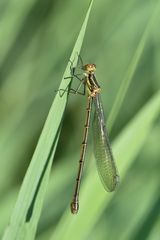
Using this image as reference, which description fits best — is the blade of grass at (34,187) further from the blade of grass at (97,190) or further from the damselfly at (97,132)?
the damselfly at (97,132)

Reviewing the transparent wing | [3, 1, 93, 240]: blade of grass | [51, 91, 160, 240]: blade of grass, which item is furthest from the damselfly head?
[3, 1, 93, 240]: blade of grass

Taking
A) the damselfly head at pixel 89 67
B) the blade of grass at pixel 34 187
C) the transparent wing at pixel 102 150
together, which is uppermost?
the damselfly head at pixel 89 67

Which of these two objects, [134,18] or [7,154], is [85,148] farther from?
[134,18]

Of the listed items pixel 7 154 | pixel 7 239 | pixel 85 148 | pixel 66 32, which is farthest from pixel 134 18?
pixel 7 239

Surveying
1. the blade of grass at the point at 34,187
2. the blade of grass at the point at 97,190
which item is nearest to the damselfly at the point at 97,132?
the blade of grass at the point at 97,190

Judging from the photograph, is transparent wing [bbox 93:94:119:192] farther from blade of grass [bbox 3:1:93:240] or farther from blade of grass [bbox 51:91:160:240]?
blade of grass [bbox 3:1:93:240]

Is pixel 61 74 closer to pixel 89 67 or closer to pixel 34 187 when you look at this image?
pixel 89 67
